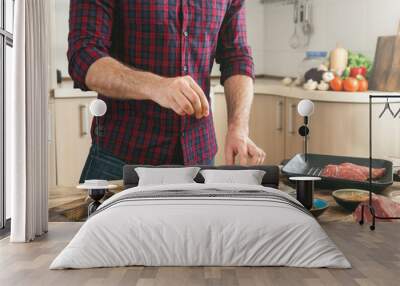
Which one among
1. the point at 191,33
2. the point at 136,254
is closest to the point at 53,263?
the point at 136,254

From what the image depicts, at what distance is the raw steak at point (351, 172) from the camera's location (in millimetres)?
5797

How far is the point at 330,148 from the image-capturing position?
5.85m

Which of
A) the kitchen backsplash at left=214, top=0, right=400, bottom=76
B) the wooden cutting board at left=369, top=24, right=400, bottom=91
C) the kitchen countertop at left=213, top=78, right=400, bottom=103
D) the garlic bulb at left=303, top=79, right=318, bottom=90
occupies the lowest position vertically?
the kitchen countertop at left=213, top=78, right=400, bottom=103

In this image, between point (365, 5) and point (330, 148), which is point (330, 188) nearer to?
point (330, 148)

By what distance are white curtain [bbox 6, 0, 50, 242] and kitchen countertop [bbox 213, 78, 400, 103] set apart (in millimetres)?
1817

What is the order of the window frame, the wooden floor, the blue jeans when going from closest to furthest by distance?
the wooden floor
the window frame
the blue jeans

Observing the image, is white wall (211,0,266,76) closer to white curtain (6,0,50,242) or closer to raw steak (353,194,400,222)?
raw steak (353,194,400,222)

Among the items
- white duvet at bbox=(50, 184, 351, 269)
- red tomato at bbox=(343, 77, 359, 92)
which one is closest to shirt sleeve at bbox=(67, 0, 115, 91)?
white duvet at bbox=(50, 184, 351, 269)

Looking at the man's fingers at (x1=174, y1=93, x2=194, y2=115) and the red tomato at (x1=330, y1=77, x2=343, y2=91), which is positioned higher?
the red tomato at (x1=330, y1=77, x2=343, y2=91)

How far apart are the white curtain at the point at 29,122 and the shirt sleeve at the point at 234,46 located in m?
1.46

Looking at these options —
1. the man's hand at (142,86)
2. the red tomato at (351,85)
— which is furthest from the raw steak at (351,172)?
the man's hand at (142,86)

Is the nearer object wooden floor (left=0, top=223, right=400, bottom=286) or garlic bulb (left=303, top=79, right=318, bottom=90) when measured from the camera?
wooden floor (left=0, top=223, right=400, bottom=286)

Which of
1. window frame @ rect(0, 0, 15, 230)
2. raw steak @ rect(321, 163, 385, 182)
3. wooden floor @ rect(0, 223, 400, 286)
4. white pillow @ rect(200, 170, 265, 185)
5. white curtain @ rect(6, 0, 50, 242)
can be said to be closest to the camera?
wooden floor @ rect(0, 223, 400, 286)

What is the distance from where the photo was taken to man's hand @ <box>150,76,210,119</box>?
18.4 ft
